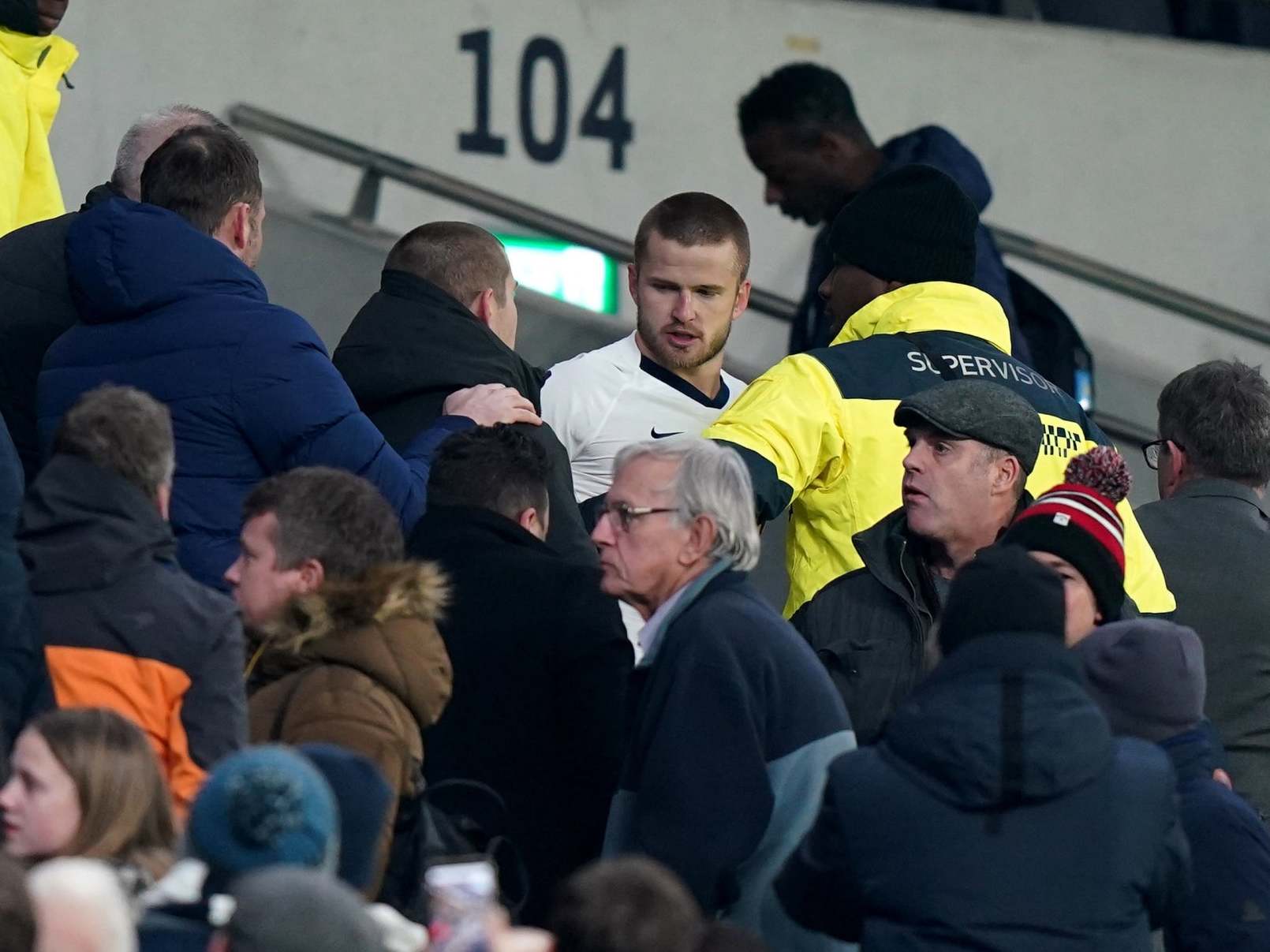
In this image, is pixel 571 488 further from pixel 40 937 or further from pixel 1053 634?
pixel 40 937

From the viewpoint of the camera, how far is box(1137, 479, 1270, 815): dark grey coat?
5.54m

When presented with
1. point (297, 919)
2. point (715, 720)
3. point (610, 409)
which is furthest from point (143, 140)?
point (297, 919)

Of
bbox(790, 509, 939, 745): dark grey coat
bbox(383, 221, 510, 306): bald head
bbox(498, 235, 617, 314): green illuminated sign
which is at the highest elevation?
bbox(383, 221, 510, 306): bald head

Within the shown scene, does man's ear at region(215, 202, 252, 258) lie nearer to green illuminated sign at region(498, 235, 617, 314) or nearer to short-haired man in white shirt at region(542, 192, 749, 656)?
short-haired man in white shirt at region(542, 192, 749, 656)

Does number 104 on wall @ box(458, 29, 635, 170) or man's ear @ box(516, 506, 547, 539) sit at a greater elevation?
number 104 on wall @ box(458, 29, 635, 170)

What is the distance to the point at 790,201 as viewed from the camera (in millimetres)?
7582

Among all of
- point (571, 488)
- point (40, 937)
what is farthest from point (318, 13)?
point (40, 937)

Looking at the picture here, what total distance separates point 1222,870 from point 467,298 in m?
2.12

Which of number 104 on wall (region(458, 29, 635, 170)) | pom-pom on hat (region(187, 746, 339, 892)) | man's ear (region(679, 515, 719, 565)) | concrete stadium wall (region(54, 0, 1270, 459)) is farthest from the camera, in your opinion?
number 104 on wall (region(458, 29, 635, 170))

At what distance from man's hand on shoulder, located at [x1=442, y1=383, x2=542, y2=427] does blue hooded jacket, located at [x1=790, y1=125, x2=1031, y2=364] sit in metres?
1.56

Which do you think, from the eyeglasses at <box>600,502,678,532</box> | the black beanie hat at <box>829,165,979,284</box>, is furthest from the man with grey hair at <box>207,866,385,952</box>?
the black beanie hat at <box>829,165,979,284</box>

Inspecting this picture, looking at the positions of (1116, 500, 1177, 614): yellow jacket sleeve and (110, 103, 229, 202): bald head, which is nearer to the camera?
(1116, 500, 1177, 614): yellow jacket sleeve

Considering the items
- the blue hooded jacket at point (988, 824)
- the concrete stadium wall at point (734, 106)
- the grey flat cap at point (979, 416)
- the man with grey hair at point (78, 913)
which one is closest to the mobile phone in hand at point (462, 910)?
the man with grey hair at point (78, 913)

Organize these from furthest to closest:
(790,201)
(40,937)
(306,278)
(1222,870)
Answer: (306,278) → (790,201) → (1222,870) → (40,937)
